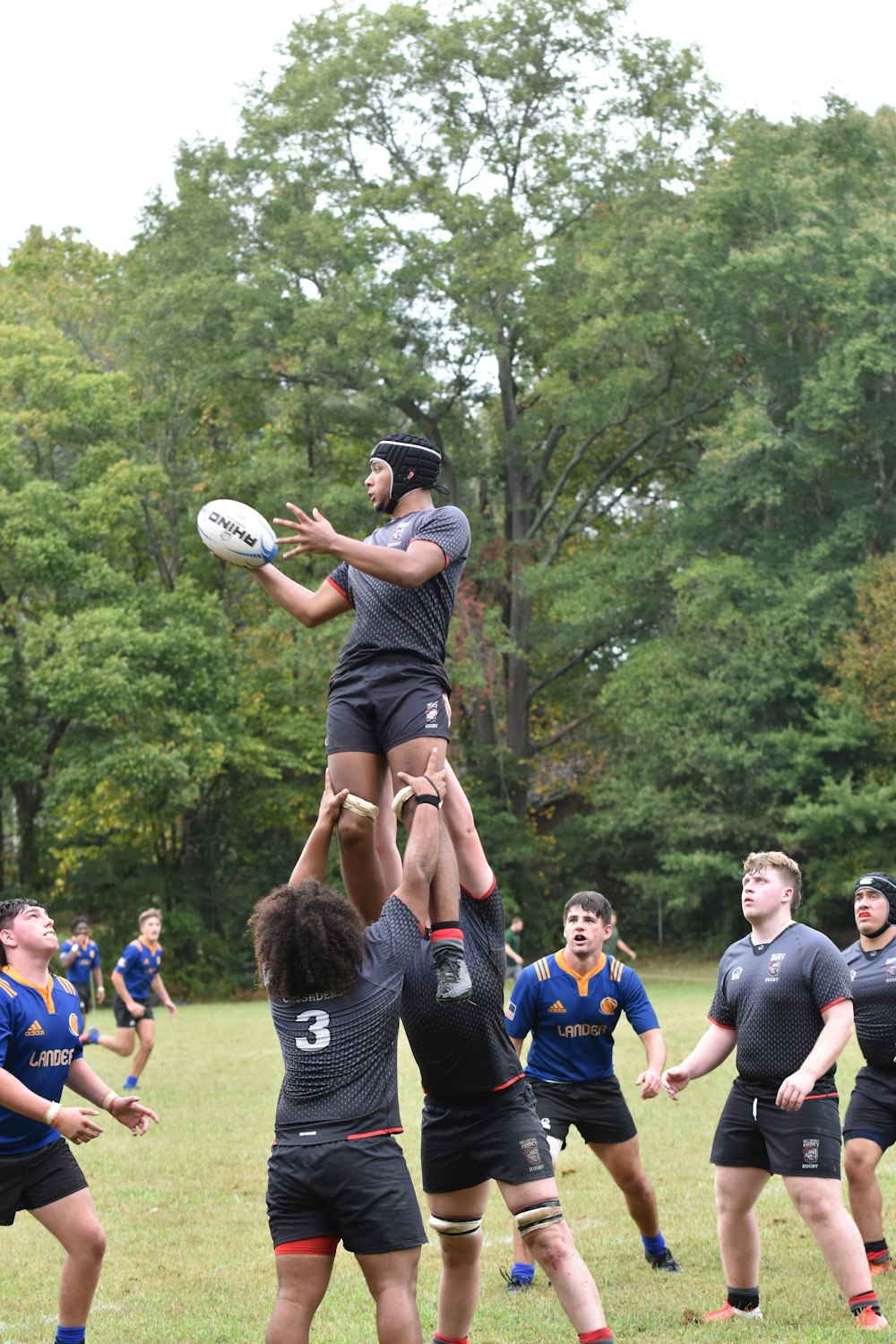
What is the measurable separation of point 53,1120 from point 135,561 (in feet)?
107

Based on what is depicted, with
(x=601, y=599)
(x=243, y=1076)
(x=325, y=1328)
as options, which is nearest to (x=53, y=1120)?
(x=325, y=1328)

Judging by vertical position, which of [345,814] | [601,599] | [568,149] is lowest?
[345,814]

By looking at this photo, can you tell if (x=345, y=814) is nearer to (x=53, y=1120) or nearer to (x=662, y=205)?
(x=53, y=1120)

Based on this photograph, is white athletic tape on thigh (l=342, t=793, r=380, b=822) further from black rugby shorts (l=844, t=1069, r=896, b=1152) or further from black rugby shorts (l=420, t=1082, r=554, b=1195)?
black rugby shorts (l=844, t=1069, r=896, b=1152)

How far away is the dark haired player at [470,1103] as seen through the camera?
562 centimetres

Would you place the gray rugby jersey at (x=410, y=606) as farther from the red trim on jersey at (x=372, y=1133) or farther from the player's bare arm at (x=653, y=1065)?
the player's bare arm at (x=653, y=1065)

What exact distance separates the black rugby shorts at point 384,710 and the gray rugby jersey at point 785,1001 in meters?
2.16

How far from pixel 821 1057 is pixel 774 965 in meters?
0.60

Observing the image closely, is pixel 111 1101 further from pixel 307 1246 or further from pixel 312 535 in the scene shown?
pixel 312 535

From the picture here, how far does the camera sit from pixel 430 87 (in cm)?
3741

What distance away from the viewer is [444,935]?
5527mm

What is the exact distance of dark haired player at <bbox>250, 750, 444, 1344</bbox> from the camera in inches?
185

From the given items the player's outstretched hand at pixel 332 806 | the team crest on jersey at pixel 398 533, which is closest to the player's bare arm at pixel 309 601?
the team crest on jersey at pixel 398 533

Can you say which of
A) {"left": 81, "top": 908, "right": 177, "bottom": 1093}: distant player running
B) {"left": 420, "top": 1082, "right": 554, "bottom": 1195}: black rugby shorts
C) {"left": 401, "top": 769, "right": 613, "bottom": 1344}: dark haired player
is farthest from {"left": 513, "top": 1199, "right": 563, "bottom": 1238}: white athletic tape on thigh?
{"left": 81, "top": 908, "right": 177, "bottom": 1093}: distant player running
